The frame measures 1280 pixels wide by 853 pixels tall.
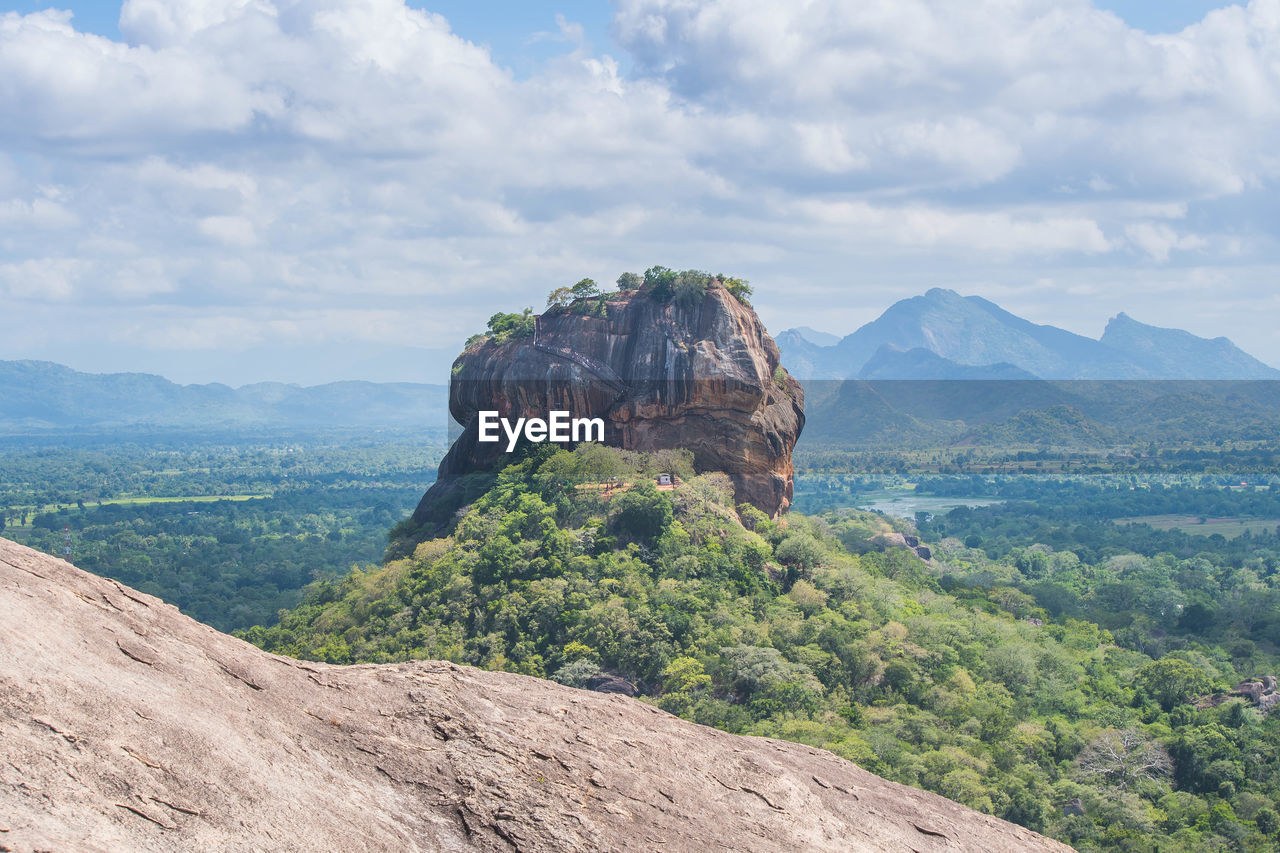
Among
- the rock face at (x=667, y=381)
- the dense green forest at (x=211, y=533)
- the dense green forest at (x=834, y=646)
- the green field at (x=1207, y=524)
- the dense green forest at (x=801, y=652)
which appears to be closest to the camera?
the dense green forest at (x=801, y=652)

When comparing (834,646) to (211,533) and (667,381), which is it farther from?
(211,533)

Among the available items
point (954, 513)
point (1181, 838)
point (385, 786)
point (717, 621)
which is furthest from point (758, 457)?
point (954, 513)

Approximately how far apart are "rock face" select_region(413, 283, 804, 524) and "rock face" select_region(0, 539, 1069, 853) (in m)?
29.7

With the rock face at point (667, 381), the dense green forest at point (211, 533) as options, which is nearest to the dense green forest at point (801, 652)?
the rock face at point (667, 381)

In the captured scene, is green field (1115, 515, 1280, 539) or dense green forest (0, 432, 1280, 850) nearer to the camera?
dense green forest (0, 432, 1280, 850)

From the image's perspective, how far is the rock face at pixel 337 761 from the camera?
10828 mm

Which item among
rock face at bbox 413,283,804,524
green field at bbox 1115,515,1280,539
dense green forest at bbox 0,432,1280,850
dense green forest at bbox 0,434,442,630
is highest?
rock face at bbox 413,283,804,524

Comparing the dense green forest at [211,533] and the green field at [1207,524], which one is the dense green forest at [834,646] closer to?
the dense green forest at [211,533]

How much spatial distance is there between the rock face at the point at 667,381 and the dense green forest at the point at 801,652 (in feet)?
6.31

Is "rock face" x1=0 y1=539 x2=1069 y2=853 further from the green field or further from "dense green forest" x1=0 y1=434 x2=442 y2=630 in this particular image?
the green field

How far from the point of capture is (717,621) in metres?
37.4

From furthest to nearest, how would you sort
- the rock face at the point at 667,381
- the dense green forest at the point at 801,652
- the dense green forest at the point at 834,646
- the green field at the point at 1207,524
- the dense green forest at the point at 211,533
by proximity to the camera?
the green field at the point at 1207,524 → the dense green forest at the point at 211,533 → the rock face at the point at 667,381 → the dense green forest at the point at 834,646 → the dense green forest at the point at 801,652

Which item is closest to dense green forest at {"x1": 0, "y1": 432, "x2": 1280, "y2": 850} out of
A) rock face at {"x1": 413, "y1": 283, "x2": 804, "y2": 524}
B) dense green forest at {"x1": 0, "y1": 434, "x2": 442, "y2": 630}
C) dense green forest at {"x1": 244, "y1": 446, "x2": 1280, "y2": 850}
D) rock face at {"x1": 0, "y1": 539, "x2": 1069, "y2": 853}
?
dense green forest at {"x1": 244, "y1": 446, "x2": 1280, "y2": 850}

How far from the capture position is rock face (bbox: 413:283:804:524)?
46281mm
